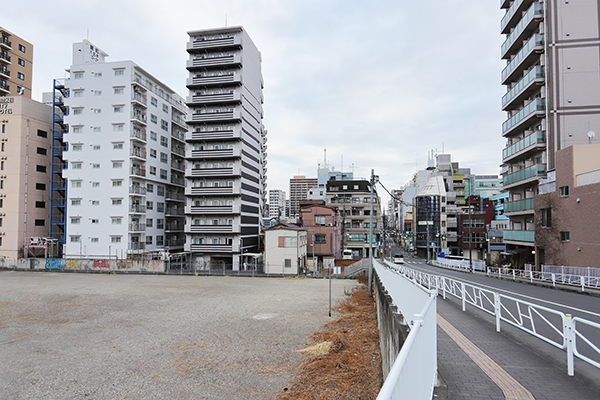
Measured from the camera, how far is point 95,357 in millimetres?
14031

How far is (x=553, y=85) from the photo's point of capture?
32156 millimetres

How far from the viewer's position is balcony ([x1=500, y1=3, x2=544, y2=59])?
1319 inches

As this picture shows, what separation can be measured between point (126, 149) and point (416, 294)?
173 feet

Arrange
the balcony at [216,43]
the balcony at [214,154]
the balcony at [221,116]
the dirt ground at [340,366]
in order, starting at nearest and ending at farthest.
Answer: the dirt ground at [340,366], the balcony at [214,154], the balcony at [221,116], the balcony at [216,43]

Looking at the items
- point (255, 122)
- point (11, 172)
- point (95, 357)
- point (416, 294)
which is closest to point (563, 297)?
point (416, 294)

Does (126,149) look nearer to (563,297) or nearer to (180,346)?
(180,346)

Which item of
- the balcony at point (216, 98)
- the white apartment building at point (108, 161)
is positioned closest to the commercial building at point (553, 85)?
the balcony at point (216, 98)

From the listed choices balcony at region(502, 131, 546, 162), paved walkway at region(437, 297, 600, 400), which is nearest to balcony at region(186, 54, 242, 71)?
balcony at region(502, 131, 546, 162)

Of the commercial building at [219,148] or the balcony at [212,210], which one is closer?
the balcony at [212,210]

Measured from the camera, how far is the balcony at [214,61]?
177ft

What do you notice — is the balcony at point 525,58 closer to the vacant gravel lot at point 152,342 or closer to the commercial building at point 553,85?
the commercial building at point 553,85

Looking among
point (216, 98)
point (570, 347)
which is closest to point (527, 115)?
point (570, 347)

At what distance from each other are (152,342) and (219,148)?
4142 cm

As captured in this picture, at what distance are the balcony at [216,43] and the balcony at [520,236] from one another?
47062 millimetres
